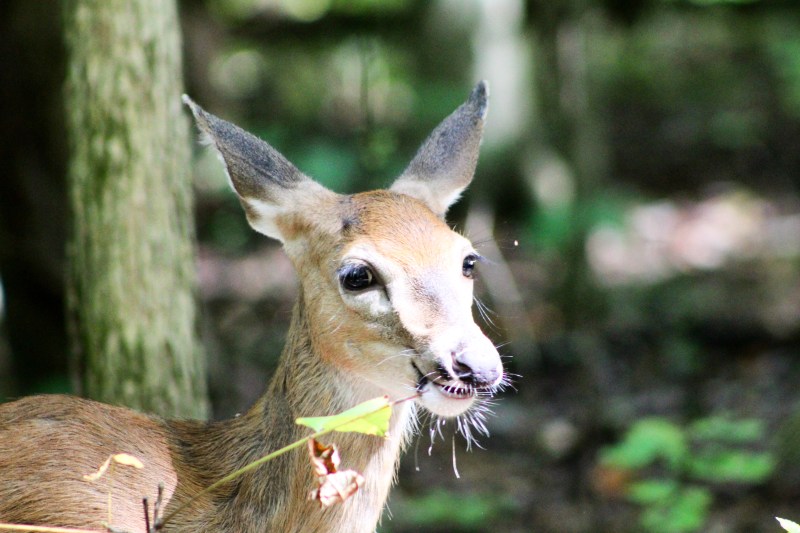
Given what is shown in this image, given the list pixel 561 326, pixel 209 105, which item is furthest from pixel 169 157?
pixel 209 105

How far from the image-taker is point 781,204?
12.4 meters

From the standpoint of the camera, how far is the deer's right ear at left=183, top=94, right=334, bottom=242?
14.2 ft

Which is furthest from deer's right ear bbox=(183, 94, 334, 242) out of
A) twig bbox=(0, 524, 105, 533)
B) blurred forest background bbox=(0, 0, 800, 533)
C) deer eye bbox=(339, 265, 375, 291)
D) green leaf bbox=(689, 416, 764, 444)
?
green leaf bbox=(689, 416, 764, 444)

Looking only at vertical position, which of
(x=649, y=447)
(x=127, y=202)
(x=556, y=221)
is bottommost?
(x=649, y=447)

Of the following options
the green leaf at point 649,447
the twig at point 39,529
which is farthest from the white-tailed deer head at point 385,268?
the green leaf at point 649,447

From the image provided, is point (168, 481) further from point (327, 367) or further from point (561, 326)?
point (561, 326)

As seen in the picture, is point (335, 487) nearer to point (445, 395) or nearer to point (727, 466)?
point (445, 395)

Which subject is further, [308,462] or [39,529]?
[308,462]

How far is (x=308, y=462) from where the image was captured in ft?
13.3

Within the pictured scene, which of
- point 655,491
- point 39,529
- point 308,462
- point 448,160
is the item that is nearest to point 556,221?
point 655,491

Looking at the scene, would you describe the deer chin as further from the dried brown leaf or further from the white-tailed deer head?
the dried brown leaf

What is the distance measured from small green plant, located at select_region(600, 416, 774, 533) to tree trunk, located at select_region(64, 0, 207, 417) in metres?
2.86

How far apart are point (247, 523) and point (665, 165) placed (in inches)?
409

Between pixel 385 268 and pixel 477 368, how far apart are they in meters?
0.60
